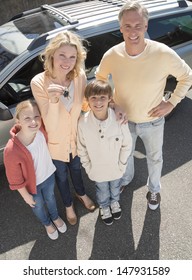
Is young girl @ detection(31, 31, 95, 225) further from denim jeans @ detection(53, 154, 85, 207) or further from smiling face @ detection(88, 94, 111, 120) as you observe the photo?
smiling face @ detection(88, 94, 111, 120)

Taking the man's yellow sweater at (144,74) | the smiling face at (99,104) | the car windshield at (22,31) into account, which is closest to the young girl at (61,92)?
the smiling face at (99,104)

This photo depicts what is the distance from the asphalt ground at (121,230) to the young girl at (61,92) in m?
0.82

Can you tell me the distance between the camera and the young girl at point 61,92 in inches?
83.0

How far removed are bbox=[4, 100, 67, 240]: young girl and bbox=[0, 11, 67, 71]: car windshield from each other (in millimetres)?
1216

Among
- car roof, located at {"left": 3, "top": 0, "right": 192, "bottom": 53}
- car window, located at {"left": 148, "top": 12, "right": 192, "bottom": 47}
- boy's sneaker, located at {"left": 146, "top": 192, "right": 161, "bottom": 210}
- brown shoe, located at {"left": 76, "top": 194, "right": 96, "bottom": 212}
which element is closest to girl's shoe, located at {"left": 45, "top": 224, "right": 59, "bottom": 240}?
brown shoe, located at {"left": 76, "top": 194, "right": 96, "bottom": 212}

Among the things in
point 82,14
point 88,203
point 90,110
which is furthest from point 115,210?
point 82,14

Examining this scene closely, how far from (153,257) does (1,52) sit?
9.02 ft

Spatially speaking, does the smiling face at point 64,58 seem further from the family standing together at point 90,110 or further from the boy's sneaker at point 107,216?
the boy's sneaker at point 107,216

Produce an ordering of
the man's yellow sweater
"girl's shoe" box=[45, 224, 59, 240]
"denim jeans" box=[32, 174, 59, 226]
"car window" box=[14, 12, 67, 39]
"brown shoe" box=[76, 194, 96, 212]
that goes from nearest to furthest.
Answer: the man's yellow sweater < "denim jeans" box=[32, 174, 59, 226] < "girl's shoe" box=[45, 224, 59, 240] < "brown shoe" box=[76, 194, 96, 212] < "car window" box=[14, 12, 67, 39]

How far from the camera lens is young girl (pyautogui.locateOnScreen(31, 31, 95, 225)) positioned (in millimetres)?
2109

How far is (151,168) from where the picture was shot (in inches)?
116

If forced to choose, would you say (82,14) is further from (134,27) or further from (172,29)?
(134,27)

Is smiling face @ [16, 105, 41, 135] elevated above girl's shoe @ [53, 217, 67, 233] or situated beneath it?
elevated above
